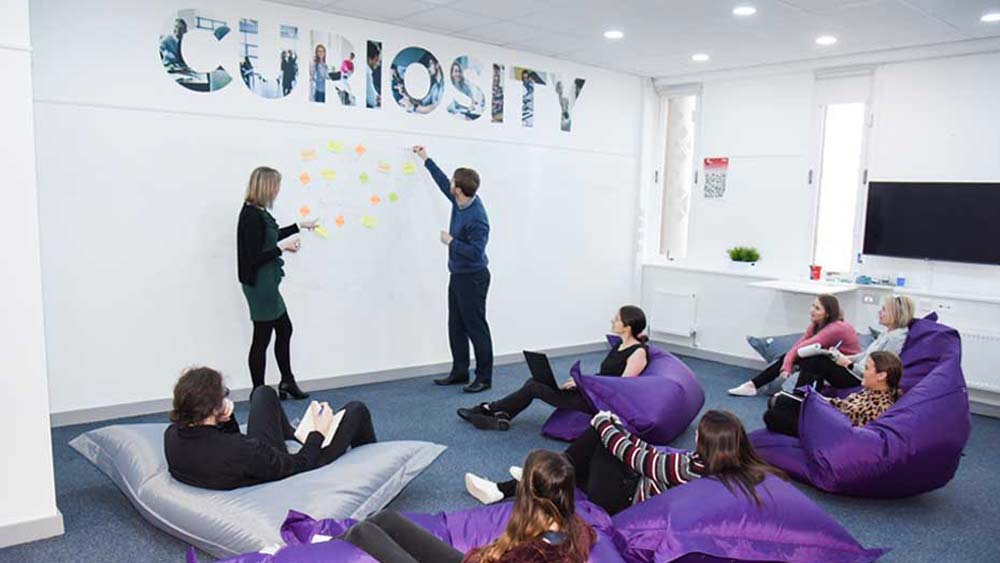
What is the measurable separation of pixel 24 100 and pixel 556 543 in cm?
263

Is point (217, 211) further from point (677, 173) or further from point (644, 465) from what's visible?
point (677, 173)

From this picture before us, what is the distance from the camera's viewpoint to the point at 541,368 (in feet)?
14.3

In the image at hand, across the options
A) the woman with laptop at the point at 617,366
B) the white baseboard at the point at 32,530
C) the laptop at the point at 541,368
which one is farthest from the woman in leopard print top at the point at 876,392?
the white baseboard at the point at 32,530

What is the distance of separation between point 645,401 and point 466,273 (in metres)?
1.97

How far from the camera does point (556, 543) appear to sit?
1.99 meters

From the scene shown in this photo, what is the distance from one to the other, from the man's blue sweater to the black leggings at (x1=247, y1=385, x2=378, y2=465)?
201 centimetres

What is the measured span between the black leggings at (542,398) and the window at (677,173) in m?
3.68

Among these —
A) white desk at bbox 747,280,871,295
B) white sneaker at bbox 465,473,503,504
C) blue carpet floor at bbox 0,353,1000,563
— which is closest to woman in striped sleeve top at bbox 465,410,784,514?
white sneaker at bbox 465,473,503,504

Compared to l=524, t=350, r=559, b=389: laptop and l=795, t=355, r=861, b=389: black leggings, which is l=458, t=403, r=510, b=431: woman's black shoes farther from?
l=795, t=355, r=861, b=389: black leggings

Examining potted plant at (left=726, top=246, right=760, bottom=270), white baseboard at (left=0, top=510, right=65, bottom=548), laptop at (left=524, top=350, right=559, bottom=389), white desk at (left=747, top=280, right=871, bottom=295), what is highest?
potted plant at (left=726, top=246, right=760, bottom=270)

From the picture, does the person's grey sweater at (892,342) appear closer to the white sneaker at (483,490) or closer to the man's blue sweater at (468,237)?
the white sneaker at (483,490)

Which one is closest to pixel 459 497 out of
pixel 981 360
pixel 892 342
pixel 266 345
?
pixel 266 345

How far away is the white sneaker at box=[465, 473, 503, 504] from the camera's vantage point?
3.40 meters

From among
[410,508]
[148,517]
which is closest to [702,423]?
[410,508]
